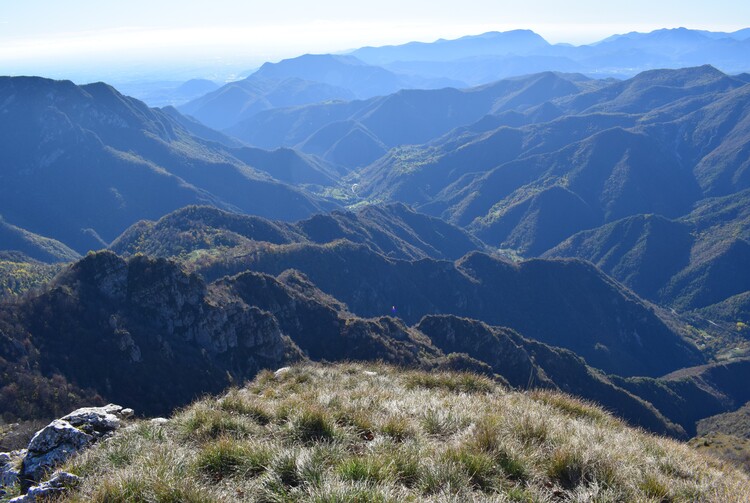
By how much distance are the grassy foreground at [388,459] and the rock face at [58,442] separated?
1170mm

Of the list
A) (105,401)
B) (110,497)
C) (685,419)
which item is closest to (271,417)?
(110,497)

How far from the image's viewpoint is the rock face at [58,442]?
1090 centimetres

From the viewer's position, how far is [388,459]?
28.7 feet

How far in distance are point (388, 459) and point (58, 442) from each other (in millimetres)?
8807

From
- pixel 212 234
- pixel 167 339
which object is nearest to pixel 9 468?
pixel 167 339

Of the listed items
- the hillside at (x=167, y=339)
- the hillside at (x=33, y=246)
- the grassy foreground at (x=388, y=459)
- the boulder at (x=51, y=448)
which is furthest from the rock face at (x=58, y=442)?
the hillside at (x=33, y=246)

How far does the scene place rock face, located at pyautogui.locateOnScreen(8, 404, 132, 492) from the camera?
10.9 m

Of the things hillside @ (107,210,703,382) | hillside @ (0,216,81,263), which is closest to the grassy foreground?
hillside @ (107,210,703,382)

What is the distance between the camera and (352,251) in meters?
151

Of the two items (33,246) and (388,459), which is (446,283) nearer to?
(388,459)

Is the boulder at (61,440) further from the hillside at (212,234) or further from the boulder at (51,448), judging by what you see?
the hillside at (212,234)

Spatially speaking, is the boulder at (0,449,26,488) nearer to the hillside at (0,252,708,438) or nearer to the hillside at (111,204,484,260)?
the hillside at (0,252,708,438)

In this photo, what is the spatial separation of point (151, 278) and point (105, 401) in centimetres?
2161

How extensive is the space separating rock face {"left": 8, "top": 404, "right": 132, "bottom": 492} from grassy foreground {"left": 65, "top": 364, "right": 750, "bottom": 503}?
1170 millimetres
